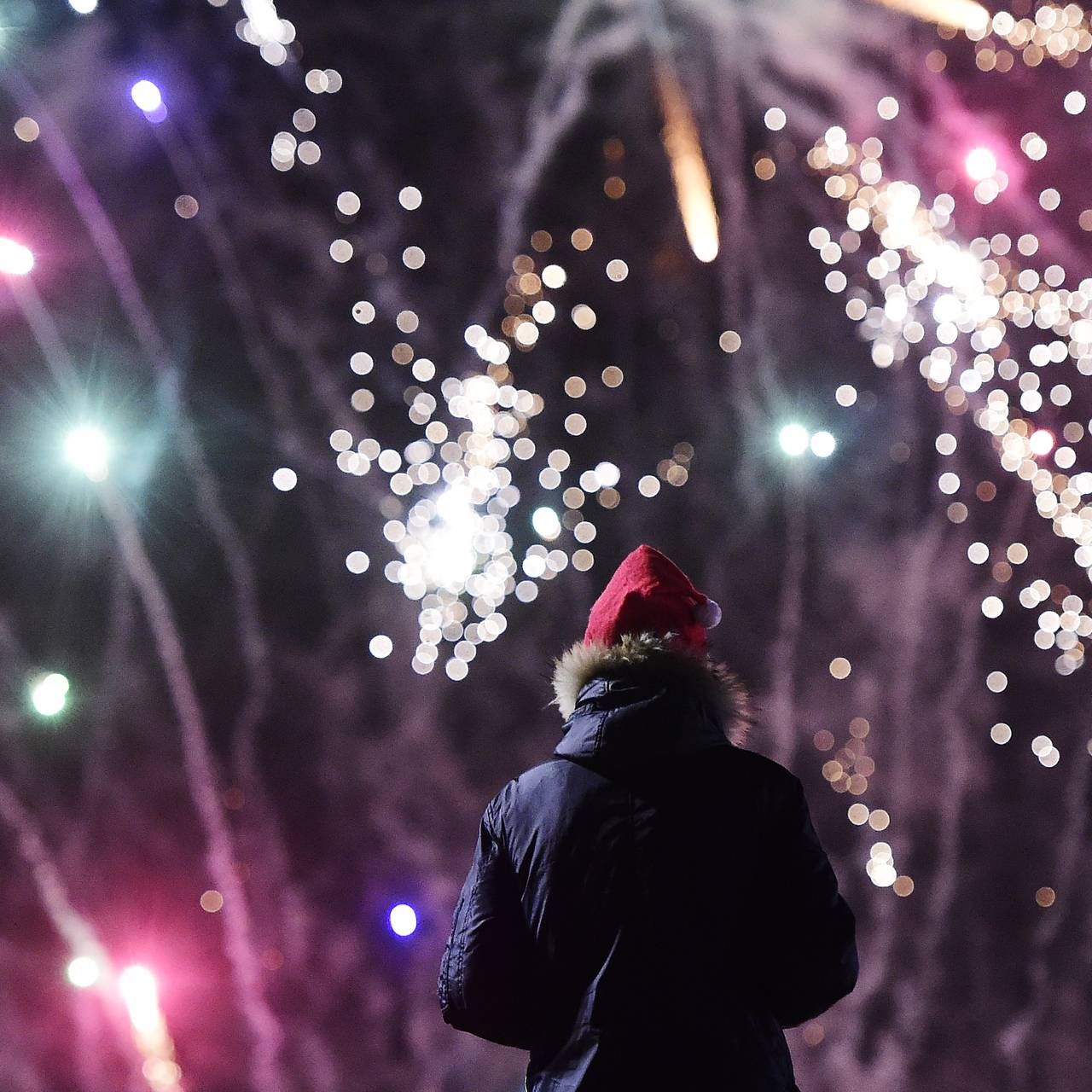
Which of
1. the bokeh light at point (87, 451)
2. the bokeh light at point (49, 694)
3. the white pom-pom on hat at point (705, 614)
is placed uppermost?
the bokeh light at point (87, 451)

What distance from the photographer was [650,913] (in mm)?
1099

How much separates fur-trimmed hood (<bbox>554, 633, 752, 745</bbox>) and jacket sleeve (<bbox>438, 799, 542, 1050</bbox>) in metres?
0.25

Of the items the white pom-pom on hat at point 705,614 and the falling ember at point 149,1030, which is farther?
the falling ember at point 149,1030

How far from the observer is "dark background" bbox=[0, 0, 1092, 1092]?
113 inches

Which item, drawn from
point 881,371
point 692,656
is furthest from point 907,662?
point 692,656

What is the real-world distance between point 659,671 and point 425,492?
1.93 metres

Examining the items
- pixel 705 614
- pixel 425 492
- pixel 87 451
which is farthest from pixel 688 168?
pixel 705 614

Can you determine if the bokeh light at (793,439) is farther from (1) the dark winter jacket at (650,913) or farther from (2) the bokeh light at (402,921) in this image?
(1) the dark winter jacket at (650,913)

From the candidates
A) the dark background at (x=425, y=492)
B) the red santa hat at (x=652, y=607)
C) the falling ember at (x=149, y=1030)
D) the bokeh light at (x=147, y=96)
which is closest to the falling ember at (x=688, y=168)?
the dark background at (x=425, y=492)

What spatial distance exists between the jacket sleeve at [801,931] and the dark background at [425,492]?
1.87m

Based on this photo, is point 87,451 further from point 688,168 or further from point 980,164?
point 980,164

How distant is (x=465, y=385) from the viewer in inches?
123

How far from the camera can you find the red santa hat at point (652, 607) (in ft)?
4.38

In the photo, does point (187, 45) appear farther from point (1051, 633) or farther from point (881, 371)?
point (1051, 633)
